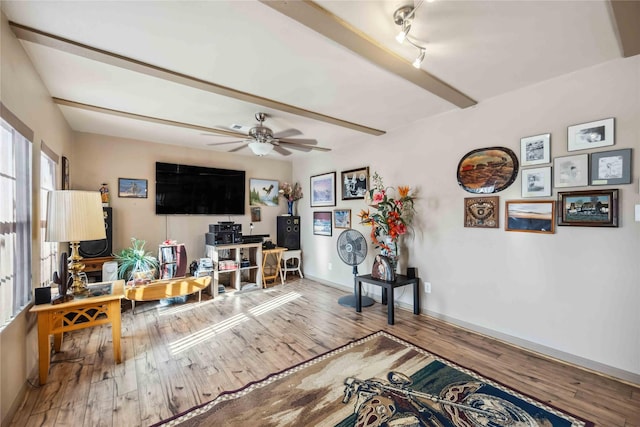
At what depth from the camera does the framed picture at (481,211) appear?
276 cm

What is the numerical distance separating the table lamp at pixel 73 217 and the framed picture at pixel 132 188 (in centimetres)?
223

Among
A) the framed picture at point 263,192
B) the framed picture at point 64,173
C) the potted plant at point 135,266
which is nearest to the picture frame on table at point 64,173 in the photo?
the framed picture at point 64,173

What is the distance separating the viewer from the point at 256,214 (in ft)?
17.7

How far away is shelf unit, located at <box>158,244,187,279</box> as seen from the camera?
156 inches

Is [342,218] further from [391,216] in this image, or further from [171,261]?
[171,261]

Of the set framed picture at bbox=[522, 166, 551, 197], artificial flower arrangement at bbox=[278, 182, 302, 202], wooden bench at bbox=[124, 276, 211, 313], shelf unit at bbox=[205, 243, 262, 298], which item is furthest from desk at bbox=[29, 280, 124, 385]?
framed picture at bbox=[522, 166, 551, 197]

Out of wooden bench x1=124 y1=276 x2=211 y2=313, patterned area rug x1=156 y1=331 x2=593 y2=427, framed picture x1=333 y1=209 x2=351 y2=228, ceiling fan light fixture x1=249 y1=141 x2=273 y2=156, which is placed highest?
ceiling fan light fixture x1=249 y1=141 x2=273 y2=156

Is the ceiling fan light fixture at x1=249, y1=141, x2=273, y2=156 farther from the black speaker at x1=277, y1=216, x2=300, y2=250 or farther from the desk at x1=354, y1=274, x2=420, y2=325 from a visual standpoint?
the black speaker at x1=277, y1=216, x2=300, y2=250

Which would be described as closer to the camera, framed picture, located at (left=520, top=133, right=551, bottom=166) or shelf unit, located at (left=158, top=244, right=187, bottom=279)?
framed picture, located at (left=520, top=133, right=551, bottom=166)

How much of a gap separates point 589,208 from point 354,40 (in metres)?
2.30

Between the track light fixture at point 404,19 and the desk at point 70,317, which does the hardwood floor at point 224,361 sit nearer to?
the desk at point 70,317

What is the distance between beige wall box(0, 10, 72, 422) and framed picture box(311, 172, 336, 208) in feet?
11.7

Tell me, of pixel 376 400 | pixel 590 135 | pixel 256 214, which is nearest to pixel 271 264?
pixel 256 214

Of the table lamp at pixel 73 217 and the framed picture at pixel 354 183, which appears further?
the framed picture at pixel 354 183
